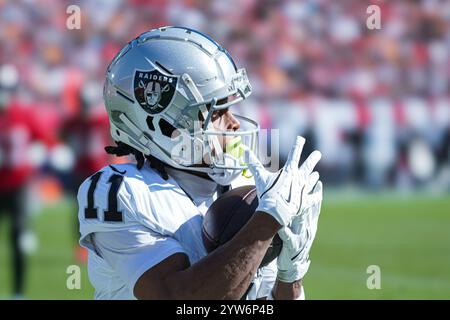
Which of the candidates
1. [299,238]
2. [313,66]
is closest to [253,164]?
[299,238]

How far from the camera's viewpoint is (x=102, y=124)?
311 inches

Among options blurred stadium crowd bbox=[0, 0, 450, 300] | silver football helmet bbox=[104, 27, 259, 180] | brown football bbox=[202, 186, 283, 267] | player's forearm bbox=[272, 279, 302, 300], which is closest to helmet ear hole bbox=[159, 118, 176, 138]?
silver football helmet bbox=[104, 27, 259, 180]

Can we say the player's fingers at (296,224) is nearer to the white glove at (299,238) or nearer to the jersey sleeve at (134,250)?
the white glove at (299,238)

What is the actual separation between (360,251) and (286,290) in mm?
6070

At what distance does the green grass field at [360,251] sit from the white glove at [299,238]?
2493mm

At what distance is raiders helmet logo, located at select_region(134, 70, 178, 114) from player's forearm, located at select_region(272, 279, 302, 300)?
2.04 feet

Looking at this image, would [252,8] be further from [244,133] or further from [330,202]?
[244,133]

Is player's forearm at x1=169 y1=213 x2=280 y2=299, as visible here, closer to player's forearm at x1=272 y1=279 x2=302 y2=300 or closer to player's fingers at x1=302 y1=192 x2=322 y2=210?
player's fingers at x1=302 y1=192 x2=322 y2=210

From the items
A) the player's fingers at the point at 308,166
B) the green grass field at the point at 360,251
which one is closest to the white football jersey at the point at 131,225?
the player's fingers at the point at 308,166

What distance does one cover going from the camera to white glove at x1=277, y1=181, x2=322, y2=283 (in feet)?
7.41

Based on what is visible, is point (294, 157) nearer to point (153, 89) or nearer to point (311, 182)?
point (311, 182)

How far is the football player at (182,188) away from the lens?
7.04 ft

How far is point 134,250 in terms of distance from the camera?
222cm
